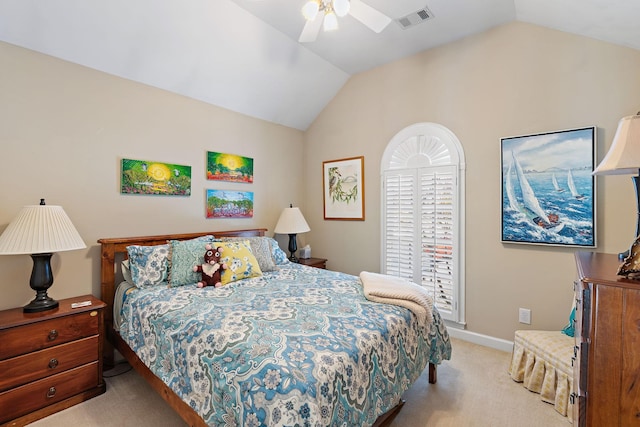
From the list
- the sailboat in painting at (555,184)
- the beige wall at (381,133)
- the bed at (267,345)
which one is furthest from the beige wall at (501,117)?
the bed at (267,345)

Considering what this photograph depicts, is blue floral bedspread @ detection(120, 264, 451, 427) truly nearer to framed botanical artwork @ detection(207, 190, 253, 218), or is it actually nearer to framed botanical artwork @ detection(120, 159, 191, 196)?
framed botanical artwork @ detection(120, 159, 191, 196)

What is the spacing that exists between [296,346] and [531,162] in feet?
8.61

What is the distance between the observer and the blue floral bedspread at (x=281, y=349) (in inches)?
48.6

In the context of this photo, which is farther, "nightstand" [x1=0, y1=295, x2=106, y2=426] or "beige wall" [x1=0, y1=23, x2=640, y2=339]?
"beige wall" [x1=0, y1=23, x2=640, y2=339]

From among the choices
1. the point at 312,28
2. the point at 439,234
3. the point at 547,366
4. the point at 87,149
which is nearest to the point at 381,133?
the point at 439,234

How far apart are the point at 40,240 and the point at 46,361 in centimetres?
83

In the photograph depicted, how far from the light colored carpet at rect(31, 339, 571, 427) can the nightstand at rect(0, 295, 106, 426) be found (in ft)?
0.33

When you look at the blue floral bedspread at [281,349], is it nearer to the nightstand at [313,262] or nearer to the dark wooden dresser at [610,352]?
the dark wooden dresser at [610,352]

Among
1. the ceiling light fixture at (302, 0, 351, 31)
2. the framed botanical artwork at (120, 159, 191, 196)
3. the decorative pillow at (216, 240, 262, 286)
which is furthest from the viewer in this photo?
the framed botanical artwork at (120, 159, 191, 196)

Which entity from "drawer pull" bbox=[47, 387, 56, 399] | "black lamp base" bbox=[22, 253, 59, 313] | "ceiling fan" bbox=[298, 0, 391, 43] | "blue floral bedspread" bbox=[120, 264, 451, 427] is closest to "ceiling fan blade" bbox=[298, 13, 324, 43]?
"ceiling fan" bbox=[298, 0, 391, 43]

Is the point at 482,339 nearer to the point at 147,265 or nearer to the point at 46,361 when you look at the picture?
the point at 147,265

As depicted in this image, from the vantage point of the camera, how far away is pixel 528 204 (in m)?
2.71

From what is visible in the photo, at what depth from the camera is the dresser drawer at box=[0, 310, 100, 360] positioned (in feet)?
6.21

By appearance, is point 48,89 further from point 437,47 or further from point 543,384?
point 543,384
